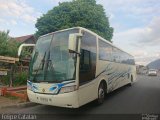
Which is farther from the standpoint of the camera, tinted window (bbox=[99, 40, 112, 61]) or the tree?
the tree

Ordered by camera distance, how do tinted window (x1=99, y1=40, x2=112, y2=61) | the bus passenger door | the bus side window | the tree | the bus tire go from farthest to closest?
the tree, tinted window (x1=99, y1=40, x2=112, y2=61), the bus tire, the bus side window, the bus passenger door

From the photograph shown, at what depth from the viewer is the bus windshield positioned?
6902 mm

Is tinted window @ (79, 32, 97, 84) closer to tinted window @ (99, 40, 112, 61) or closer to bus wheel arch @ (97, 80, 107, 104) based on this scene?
tinted window @ (99, 40, 112, 61)

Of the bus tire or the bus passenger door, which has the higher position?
the bus passenger door

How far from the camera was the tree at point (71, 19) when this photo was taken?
2647 cm

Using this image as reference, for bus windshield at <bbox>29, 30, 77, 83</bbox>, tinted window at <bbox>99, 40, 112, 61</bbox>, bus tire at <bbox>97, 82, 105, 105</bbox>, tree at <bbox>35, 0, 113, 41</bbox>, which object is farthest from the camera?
tree at <bbox>35, 0, 113, 41</bbox>

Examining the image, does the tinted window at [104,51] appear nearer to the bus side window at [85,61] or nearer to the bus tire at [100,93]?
the bus tire at [100,93]

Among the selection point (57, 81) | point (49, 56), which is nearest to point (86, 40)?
point (49, 56)

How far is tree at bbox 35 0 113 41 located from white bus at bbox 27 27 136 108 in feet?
59.0

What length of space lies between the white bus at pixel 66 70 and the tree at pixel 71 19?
59.0 feet

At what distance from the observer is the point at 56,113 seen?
25.0ft

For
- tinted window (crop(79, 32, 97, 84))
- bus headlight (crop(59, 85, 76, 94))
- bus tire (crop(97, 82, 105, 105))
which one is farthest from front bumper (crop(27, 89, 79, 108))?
bus tire (crop(97, 82, 105, 105))

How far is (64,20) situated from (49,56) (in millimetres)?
19662

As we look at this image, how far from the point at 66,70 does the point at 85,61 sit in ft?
3.40
